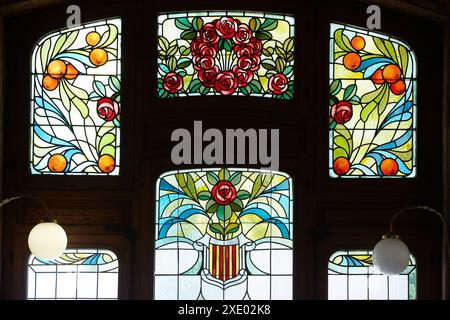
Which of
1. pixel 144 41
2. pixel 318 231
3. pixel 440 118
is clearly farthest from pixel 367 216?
pixel 144 41

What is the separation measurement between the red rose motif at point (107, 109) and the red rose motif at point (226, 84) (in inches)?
28.4

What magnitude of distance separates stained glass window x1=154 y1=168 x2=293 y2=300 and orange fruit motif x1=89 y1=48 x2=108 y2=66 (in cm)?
94

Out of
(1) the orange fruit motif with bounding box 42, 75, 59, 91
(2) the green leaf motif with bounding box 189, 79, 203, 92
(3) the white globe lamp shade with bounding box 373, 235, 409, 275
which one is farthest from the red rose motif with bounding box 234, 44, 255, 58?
(3) the white globe lamp shade with bounding box 373, 235, 409, 275

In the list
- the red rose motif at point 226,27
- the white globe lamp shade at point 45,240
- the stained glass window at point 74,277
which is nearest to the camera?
the white globe lamp shade at point 45,240

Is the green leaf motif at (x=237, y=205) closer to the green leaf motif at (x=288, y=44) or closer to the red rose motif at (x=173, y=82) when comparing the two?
the red rose motif at (x=173, y=82)

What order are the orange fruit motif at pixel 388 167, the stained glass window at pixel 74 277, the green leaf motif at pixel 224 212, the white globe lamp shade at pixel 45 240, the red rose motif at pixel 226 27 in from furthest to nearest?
the red rose motif at pixel 226 27 < the orange fruit motif at pixel 388 167 < the green leaf motif at pixel 224 212 < the stained glass window at pixel 74 277 < the white globe lamp shade at pixel 45 240

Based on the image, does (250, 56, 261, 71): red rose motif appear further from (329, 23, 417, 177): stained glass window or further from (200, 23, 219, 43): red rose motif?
(329, 23, 417, 177): stained glass window

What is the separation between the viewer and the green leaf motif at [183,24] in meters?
7.30

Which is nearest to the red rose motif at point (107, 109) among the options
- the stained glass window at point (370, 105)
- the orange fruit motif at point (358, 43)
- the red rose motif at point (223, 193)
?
the red rose motif at point (223, 193)

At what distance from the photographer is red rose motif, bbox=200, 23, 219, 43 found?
24.0ft

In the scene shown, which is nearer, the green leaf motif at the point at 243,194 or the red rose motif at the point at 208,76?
the green leaf motif at the point at 243,194

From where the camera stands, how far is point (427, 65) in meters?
7.30

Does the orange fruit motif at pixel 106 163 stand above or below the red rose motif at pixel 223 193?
above

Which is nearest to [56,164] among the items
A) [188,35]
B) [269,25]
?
[188,35]
